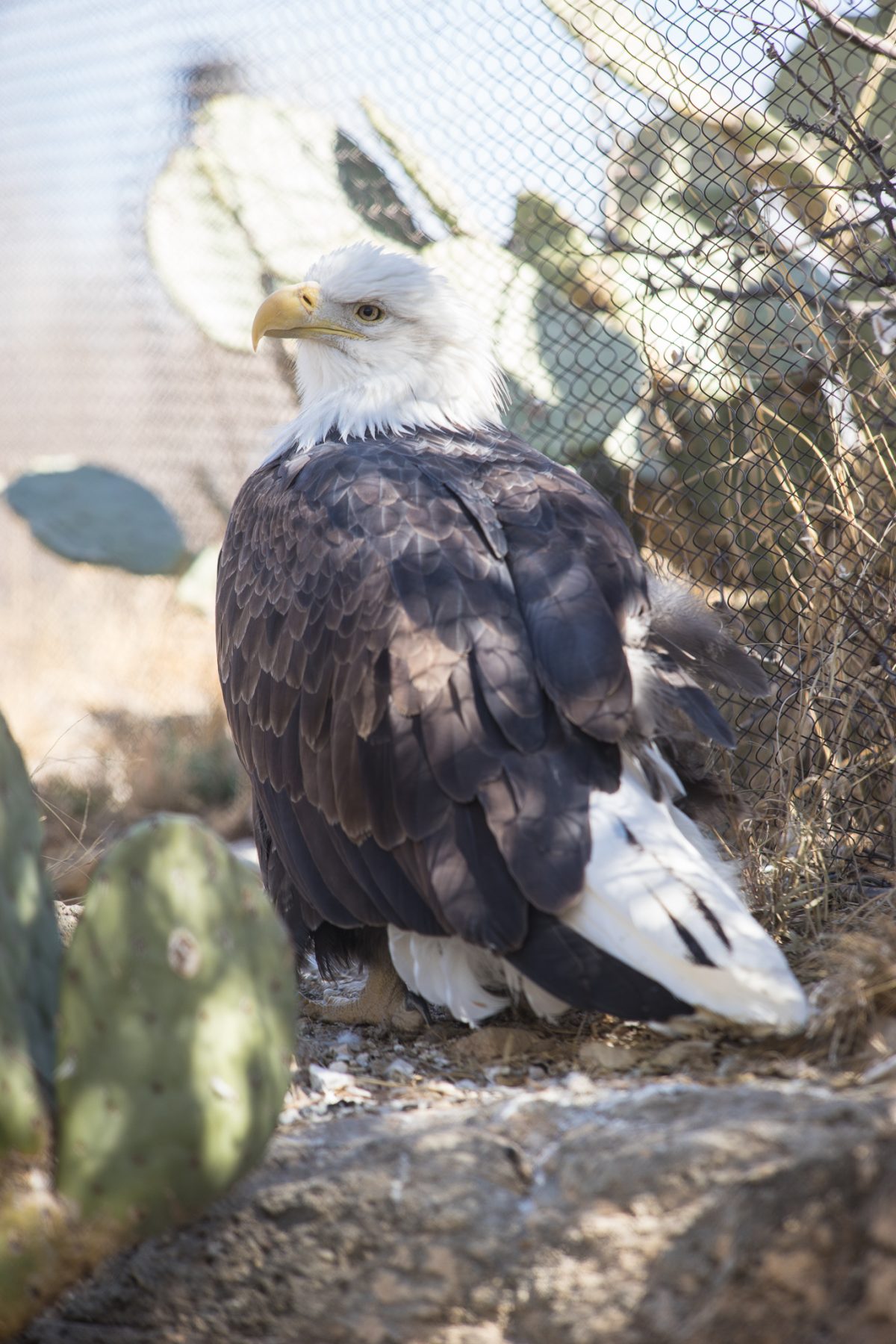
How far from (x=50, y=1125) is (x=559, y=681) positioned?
1390 mm

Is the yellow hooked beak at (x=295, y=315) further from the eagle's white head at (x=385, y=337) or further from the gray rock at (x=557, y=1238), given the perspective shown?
the gray rock at (x=557, y=1238)

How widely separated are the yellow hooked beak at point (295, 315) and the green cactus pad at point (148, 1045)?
2306 millimetres

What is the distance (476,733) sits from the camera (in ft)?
9.00

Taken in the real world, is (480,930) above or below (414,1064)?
above

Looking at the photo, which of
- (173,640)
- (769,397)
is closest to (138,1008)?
(769,397)

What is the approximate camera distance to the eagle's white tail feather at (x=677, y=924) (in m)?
2.39

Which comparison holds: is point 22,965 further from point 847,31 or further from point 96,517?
point 96,517

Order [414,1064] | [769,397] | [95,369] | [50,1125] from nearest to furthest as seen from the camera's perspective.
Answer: [50,1125], [414,1064], [769,397], [95,369]

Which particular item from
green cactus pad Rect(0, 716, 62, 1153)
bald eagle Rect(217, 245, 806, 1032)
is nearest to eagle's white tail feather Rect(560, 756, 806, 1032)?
bald eagle Rect(217, 245, 806, 1032)

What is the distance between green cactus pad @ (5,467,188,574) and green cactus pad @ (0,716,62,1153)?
19.7 ft

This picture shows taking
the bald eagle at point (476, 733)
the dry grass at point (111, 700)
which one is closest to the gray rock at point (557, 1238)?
the bald eagle at point (476, 733)

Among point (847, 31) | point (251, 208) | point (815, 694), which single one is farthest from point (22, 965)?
point (251, 208)

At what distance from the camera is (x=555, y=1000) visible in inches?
108

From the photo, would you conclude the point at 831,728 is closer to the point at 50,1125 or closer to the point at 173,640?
the point at 50,1125
